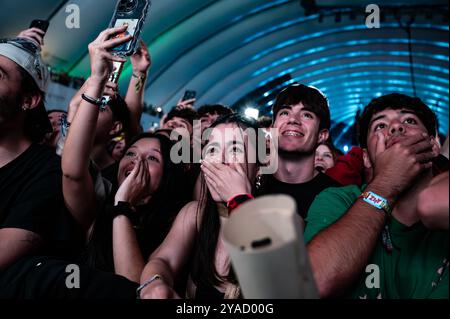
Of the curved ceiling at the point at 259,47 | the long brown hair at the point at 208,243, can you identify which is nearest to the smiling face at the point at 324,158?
the long brown hair at the point at 208,243

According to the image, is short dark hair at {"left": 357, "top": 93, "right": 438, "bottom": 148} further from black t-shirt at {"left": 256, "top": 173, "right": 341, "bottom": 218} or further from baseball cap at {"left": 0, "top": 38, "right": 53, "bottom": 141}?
baseball cap at {"left": 0, "top": 38, "right": 53, "bottom": 141}

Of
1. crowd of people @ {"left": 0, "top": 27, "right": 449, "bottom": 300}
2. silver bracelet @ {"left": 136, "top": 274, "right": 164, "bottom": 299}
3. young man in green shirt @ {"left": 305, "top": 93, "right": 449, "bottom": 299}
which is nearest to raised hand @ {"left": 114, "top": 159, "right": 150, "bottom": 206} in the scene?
crowd of people @ {"left": 0, "top": 27, "right": 449, "bottom": 300}

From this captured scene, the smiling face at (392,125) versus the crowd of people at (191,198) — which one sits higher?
the smiling face at (392,125)

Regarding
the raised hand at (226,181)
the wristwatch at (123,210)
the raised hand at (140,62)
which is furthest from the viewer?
the raised hand at (140,62)

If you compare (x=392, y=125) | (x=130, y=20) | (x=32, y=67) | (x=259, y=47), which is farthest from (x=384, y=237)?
(x=259, y=47)

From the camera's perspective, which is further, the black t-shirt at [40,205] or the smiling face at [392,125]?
the black t-shirt at [40,205]

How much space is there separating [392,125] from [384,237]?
0.53 metres

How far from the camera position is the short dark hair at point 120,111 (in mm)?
2984

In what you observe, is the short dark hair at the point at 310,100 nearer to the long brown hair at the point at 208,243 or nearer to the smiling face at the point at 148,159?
the long brown hair at the point at 208,243

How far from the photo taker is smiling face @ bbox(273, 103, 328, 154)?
111 inches

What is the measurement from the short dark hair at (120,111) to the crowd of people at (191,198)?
11 centimetres

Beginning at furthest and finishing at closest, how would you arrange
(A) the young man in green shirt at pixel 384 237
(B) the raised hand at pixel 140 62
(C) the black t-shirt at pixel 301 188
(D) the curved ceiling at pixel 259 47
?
(D) the curved ceiling at pixel 259 47, (B) the raised hand at pixel 140 62, (C) the black t-shirt at pixel 301 188, (A) the young man in green shirt at pixel 384 237

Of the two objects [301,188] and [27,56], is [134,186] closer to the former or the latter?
[27,56]
